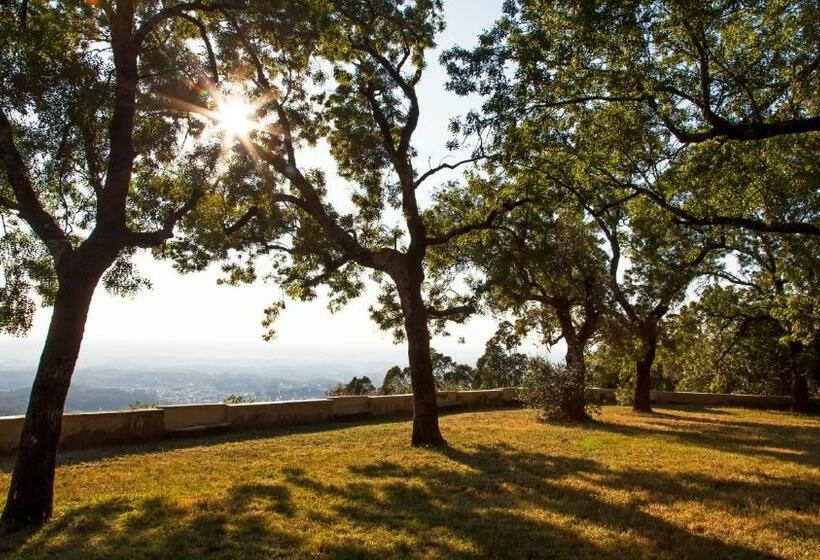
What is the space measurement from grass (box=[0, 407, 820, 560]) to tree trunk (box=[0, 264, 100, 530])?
0.42 m

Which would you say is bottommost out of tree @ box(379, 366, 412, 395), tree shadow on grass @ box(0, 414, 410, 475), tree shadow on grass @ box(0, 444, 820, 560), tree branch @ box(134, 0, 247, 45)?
tree shadow on grass @ box(0, 444, 820, 560)

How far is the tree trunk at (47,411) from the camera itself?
6.78 metres

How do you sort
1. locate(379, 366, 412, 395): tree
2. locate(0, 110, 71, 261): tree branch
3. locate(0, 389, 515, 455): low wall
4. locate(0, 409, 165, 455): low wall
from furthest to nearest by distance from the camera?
locate(379, 366, 412, 395): tree, locate(0, 389, 515, 455): low wall, locate(0, 409, 165, 455): low wall, locate(0, 110, 71, 261): tree branch

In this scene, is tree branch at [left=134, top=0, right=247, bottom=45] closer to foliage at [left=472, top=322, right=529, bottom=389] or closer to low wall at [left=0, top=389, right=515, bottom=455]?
low wall at [left=0, top=389, right=515, bottom=455]

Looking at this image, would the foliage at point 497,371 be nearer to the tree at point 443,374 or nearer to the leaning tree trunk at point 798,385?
the tree at point 443,374

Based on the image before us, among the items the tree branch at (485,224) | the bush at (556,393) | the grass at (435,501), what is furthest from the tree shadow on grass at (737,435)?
the tree branch at (485,224)

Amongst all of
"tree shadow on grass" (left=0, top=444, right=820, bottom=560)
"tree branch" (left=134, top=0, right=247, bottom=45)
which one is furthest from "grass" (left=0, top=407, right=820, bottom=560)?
"tree branch" (left=134, top=0, right=247, bottom=45)

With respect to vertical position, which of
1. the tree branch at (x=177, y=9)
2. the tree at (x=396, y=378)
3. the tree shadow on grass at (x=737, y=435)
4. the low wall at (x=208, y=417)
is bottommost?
the tree shadow on grass at (x=737, y=435)

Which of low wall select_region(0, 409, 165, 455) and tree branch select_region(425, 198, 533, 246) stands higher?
tree branch select_region(425, 198, 533, 246)

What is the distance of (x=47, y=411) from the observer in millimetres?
7039

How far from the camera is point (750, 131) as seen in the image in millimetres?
8641

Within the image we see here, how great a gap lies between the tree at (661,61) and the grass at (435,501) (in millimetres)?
5602

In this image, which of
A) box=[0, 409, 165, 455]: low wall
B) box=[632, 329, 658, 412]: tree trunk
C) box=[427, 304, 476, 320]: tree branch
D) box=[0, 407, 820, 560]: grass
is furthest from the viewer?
box=[632, 329, 658, 412]: tree trunk

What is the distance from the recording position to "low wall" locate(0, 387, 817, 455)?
1260 cm
